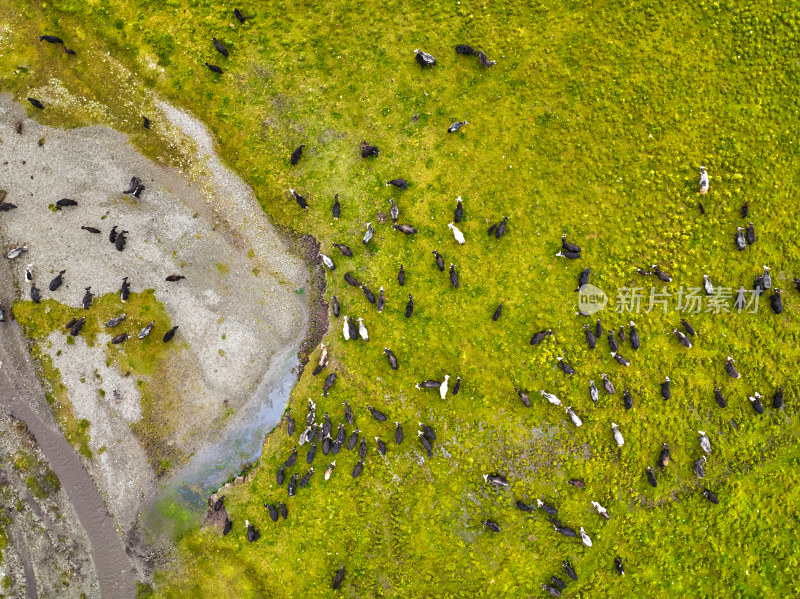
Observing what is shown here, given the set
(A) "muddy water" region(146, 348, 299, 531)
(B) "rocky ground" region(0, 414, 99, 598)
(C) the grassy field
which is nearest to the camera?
(C) the grassy field

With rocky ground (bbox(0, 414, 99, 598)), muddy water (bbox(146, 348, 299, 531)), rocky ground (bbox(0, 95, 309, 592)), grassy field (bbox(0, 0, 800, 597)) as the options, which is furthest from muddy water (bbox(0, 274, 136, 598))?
grassy field (bbox(0, 0, 800, 597))

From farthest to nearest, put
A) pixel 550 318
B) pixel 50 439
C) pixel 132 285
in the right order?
pixel 50 439 < pixel 132 285 < pixel 550 318

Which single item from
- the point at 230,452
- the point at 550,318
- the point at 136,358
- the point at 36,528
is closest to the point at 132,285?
the point at 136,358

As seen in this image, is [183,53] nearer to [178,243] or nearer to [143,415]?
[178,243]

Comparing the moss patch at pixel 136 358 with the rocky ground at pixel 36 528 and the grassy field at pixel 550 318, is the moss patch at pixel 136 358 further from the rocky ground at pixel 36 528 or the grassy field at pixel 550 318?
the grassy field at pixel 550 318

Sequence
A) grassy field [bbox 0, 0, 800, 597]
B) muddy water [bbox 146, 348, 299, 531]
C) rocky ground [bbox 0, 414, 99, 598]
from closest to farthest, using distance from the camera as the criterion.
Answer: grassy field [bbox 0, 0, 800, 597] → rocky ground [bbox 0, 414, 99, 598] → muddy water [bbox 146, 348, 299, 531]

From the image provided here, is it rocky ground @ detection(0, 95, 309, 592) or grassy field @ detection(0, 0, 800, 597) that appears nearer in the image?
grassy field @ detection(0, 0, 800, 597)

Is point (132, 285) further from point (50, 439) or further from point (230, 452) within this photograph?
point (230, 452)

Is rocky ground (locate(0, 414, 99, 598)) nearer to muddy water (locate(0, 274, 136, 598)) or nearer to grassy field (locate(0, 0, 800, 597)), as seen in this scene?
muddy water (locate(0, 274, 136, 598))

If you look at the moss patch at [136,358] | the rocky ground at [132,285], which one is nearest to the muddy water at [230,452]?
the rocky ground at [132,285]
